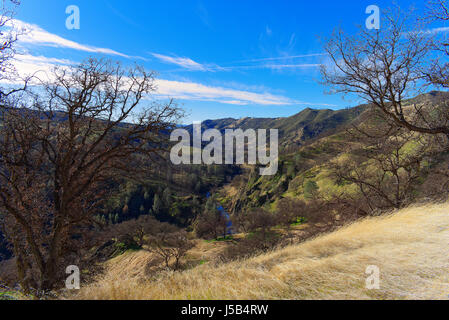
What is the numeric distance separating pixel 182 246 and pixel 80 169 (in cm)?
3143

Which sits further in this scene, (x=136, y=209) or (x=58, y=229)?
(x=136, y=209)

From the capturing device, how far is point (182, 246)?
35.1 meters

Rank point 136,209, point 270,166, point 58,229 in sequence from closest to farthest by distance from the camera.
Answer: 1. point 58,229
2. point 136,209
3. point 270,166

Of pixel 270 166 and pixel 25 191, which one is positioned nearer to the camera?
pixel 25 191

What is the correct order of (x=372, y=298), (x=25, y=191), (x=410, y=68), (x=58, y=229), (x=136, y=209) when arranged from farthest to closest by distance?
(x=136, y=209) < (x=410, y=68) < (x=25, y=191) < (x=58, y=229) < (x=372, y=298)

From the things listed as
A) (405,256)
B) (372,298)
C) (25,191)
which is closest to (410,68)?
(405,256)

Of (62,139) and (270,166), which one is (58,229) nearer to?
(62,139)

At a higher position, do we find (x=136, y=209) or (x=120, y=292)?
(x=120, y=292)

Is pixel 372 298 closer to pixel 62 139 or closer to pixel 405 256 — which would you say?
pixel 405 256

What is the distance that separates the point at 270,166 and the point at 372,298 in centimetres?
12841

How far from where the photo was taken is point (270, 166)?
129375mm
